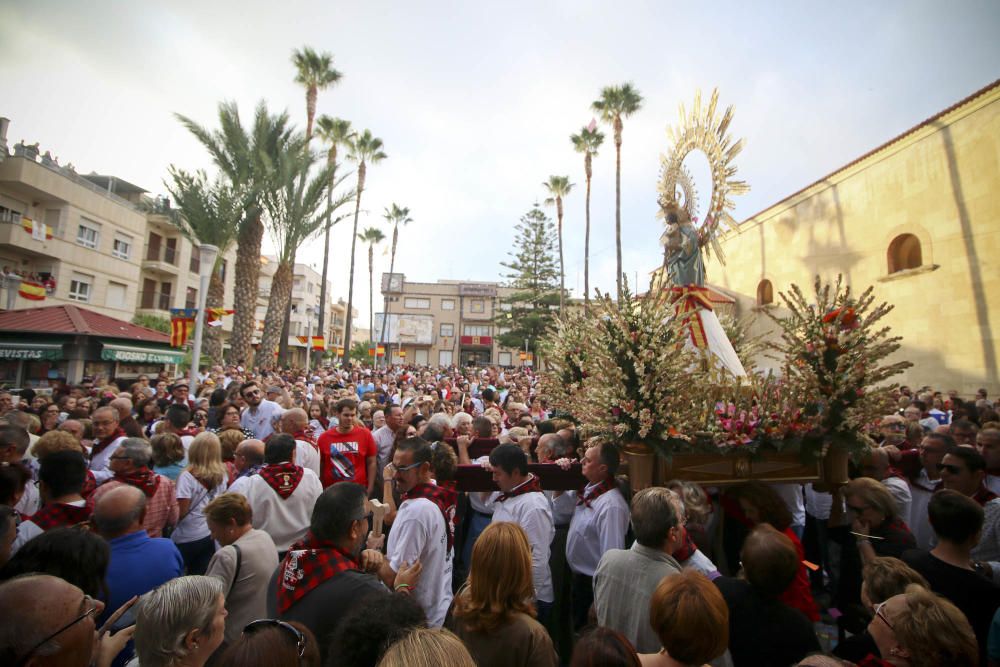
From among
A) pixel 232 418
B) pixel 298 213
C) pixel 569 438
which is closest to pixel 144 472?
pixel 232 418

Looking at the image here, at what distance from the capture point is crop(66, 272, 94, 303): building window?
21.8 meters

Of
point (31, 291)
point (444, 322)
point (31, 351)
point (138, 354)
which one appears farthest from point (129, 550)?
point (444, 322)

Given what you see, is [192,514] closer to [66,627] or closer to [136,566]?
[136,566]

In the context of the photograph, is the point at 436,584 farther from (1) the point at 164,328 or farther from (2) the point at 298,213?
(1) the point at 164,328

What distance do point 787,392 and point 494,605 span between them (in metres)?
3.10

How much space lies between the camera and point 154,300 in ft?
91.4

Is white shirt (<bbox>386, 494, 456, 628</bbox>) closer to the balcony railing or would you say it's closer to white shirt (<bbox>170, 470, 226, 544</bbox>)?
white shirt (<bbox>170, 470, 226, 544</bbox>)

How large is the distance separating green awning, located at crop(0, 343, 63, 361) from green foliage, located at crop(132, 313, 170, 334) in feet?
33.5

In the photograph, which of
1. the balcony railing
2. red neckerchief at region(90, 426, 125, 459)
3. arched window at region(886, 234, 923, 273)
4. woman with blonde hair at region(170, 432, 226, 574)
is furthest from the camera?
the balcony railing

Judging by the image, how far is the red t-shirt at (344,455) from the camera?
5305 millimetres

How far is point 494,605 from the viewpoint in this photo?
1.95m

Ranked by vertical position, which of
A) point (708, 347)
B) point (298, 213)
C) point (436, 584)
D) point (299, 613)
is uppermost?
point (298, 213)

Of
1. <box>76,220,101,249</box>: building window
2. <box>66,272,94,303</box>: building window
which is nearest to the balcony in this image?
<box>76,220,101,249</box>: building window

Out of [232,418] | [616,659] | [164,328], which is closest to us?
[616,659]
